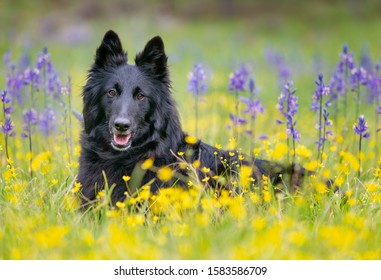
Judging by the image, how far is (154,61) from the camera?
457cm

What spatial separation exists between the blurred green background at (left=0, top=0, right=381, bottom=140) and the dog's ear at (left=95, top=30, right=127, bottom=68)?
29.6 ft

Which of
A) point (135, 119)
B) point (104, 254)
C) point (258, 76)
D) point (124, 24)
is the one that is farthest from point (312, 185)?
point (124, 24)

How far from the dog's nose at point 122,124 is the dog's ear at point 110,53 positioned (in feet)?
2.12

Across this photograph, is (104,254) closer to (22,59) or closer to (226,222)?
(226,222)

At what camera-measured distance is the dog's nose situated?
13.6ft

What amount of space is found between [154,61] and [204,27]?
19334 millimetres

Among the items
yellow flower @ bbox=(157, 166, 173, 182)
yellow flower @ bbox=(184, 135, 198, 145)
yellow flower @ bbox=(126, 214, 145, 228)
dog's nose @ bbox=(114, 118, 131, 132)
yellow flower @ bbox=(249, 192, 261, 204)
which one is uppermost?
dog's nose @ bbox=(114, 118, 131, 132)

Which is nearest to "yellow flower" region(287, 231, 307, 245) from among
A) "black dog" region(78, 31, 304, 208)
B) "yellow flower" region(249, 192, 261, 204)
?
"yellow flower" region(249, 192, 261, 204)

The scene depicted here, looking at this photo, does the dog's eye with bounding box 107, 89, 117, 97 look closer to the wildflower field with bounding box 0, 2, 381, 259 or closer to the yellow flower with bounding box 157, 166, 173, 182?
the wildflower field with bounding box 0, 2, 381, 259

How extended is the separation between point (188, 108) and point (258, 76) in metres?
4.80

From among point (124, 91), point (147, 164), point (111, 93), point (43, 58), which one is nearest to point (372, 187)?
point (147, 164)

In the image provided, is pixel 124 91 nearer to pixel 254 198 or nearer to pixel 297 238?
pixel 254 198

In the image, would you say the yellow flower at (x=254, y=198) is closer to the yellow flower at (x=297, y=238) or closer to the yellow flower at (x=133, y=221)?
the yellow flower at (x=297, y=238)

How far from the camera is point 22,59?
7.09 m
